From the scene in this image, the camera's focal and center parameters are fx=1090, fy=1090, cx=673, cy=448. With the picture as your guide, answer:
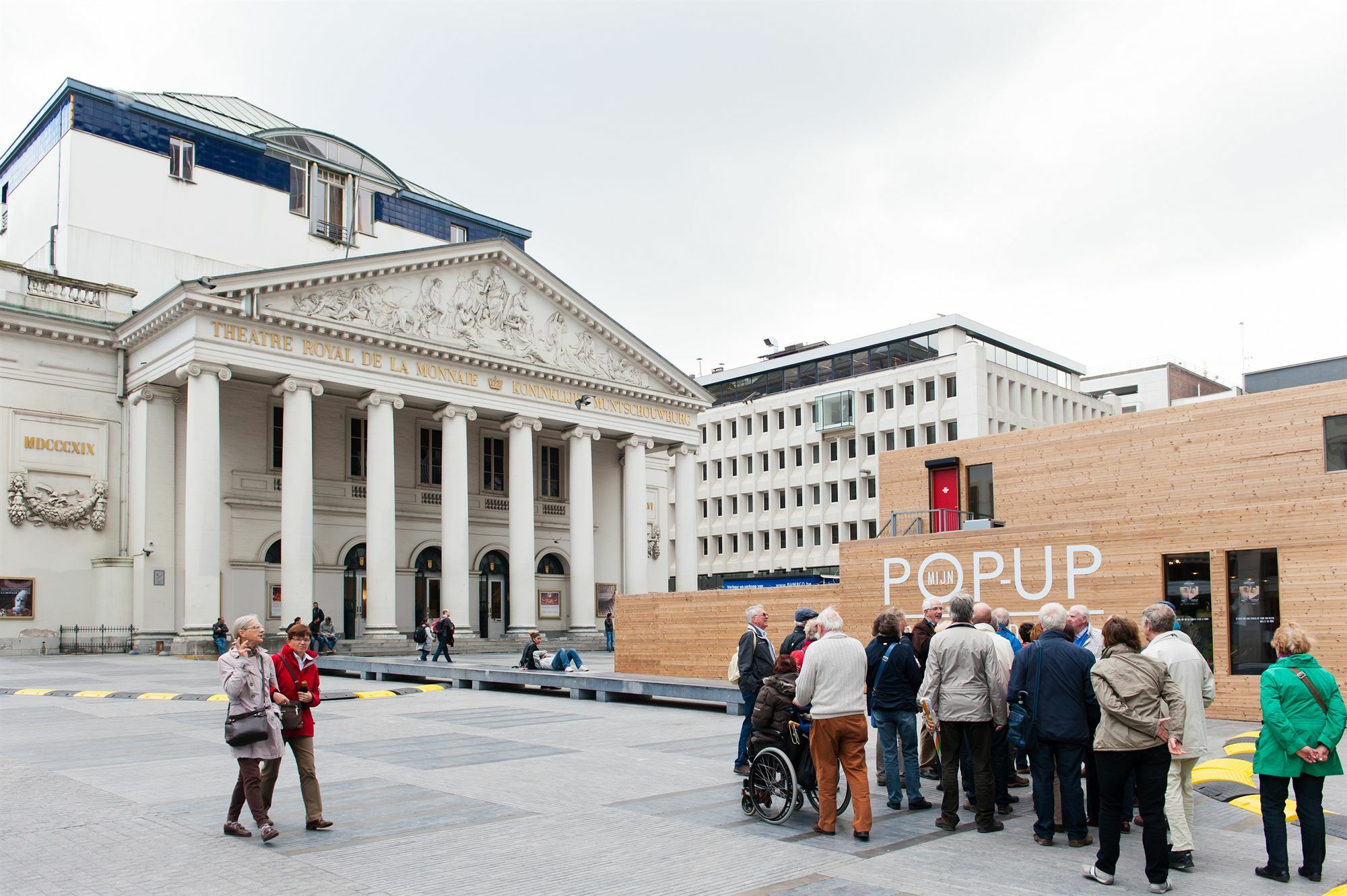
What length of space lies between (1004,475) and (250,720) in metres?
18.7

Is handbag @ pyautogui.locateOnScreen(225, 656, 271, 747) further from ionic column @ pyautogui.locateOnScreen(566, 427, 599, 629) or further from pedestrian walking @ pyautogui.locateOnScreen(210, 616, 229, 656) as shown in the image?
ionic column @ pyautogui.locateOnScreen(566, 427, 599, 629)

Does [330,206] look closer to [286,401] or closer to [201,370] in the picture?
[286,401]

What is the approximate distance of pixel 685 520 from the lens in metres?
50.2

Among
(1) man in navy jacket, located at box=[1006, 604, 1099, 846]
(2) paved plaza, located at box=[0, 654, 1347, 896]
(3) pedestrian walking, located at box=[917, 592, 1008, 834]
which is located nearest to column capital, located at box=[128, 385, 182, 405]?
(2) paved plaza, located at box=[0, 654, 1347, 896]

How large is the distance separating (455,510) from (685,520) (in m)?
12.3

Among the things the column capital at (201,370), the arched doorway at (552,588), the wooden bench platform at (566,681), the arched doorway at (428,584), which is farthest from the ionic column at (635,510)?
the wooden bench platform at (566,681)

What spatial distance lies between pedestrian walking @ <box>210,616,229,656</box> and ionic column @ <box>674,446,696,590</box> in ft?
66.1

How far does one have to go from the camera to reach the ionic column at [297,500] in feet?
119

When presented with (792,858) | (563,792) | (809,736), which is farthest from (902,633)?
(563,792)

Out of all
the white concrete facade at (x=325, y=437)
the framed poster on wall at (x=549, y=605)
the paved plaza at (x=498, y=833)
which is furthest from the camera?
the framed poster on wall at (x=549, y=605)

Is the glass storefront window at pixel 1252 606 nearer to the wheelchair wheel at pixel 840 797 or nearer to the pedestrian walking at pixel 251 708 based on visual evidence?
the wheelchair wheel at pixel 840 797

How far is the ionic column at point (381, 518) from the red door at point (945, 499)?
69.3ft

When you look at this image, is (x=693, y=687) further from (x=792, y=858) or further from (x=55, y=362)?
(x=55, y=362)

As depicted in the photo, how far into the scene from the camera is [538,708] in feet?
64.9
